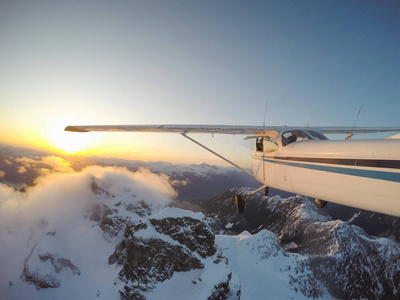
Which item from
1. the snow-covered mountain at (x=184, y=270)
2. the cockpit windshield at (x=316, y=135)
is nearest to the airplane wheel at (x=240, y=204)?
the cockpit windshield at (x=316, y=135)

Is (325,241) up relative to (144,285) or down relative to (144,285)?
down

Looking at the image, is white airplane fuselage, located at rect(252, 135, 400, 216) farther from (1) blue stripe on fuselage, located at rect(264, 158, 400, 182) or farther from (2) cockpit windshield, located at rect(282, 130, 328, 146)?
(2) cockpit windshield, located at rect(282, 130, 328, 146)

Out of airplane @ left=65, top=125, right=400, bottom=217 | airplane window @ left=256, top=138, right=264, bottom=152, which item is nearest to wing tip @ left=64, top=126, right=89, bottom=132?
airplane @ left=65, top=125, right=400, bottom=217

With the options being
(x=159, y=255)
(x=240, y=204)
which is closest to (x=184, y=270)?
(x=159, y=255)

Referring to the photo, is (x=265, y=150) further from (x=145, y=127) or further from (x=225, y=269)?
(x=225, y=269)

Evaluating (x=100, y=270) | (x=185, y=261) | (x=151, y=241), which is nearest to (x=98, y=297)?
(x=100, y=270)

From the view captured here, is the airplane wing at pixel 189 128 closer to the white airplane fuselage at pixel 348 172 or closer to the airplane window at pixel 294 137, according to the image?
the airplane window at pixel 294 137

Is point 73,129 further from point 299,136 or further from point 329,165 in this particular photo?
point 329,165

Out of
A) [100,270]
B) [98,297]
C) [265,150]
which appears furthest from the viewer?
[100,270]
